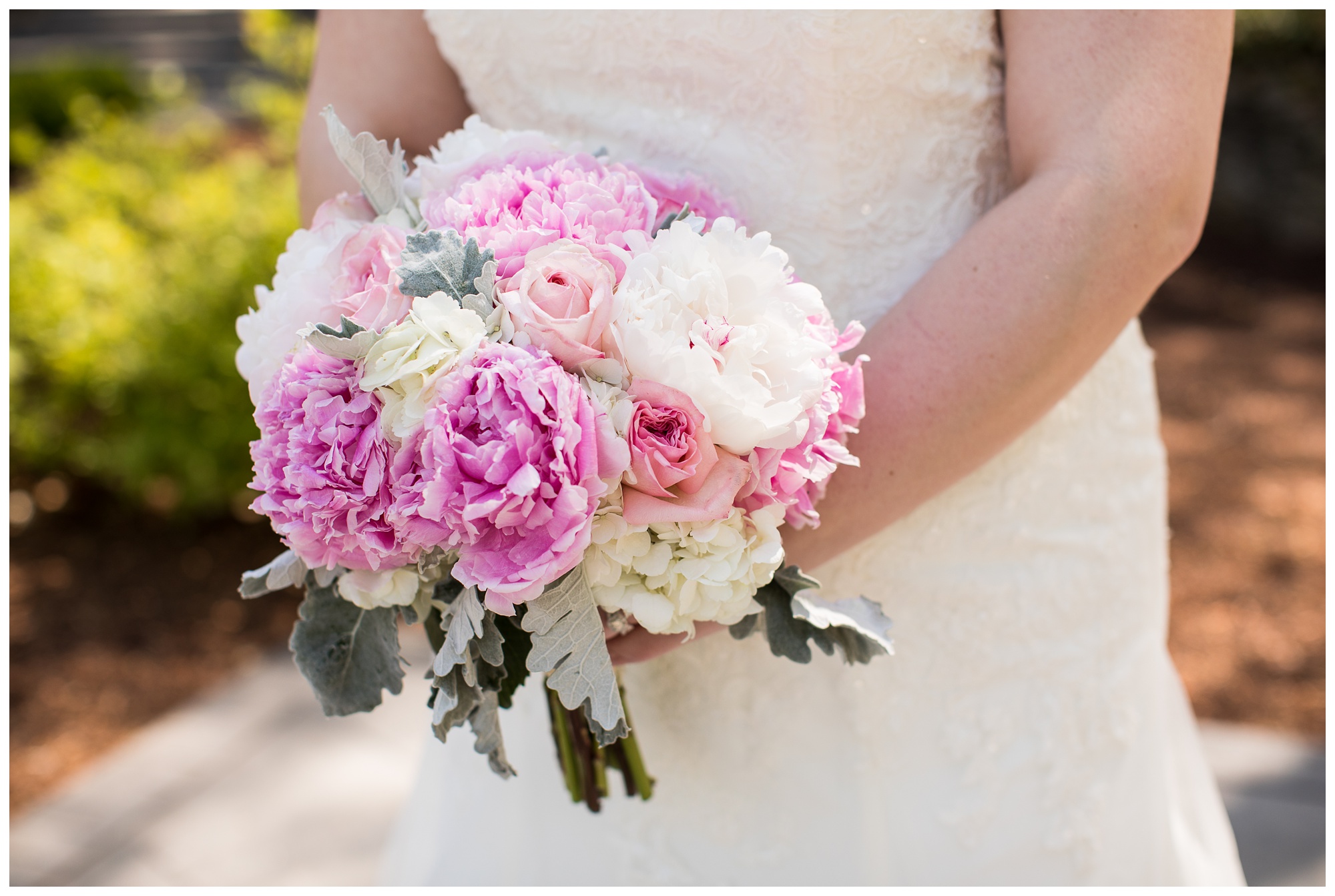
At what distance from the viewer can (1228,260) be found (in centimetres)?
669

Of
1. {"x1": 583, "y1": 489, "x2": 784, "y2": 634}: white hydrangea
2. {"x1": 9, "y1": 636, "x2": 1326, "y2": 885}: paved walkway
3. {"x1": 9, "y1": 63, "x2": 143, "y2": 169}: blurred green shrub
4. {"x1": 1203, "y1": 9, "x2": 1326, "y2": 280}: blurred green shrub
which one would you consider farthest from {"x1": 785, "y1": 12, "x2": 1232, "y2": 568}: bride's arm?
{"x1": 9, "y1": 63, "x2": 143, "y2": 169}: blurred green shrub

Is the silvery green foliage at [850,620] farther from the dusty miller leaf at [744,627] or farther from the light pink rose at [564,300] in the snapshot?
the light pink rose at [564,300]

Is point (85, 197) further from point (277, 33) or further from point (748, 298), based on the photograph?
point (748, 298)

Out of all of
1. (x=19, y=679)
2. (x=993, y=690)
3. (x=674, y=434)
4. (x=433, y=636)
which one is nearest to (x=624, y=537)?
(x=674, y=434)

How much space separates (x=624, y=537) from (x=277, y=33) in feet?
15.2

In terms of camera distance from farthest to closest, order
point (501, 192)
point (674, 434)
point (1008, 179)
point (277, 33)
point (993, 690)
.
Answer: point (277, 33)
point (993, 690)
point (1008, 179)
point (501, 192)
point (674, 434)

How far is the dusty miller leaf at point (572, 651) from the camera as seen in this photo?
101cm

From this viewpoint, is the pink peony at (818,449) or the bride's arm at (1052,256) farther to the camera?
the bride's arm at (1052,256)

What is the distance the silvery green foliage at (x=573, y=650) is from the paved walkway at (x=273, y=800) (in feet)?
7.11

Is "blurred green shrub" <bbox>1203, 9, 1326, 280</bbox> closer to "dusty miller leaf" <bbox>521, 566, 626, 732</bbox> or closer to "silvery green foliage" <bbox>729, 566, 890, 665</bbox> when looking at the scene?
"silvery green foliage" <bbox>729, 566, 890, 665</bbox>

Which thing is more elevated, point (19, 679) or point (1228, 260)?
point (1228, 260)

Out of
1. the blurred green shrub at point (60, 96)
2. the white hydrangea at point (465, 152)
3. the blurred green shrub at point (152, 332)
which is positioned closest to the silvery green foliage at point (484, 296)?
the white hydrangea at point (465, 152)

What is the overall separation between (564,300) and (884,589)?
75 cm

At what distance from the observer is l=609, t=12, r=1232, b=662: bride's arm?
47.9 inches
